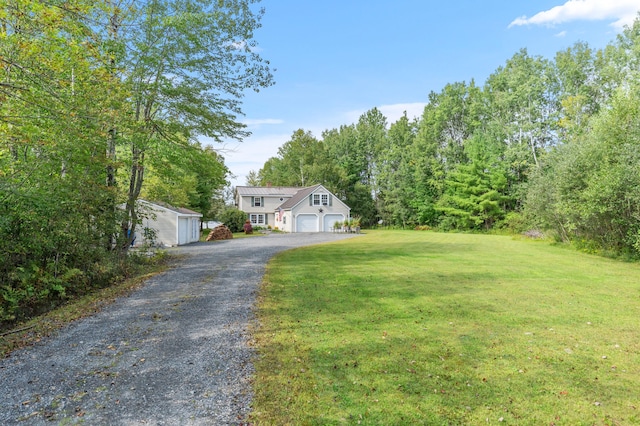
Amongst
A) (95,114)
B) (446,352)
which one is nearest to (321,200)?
(95,114)

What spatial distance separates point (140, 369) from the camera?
4730mm

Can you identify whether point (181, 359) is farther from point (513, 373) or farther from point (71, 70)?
point (71, 70)

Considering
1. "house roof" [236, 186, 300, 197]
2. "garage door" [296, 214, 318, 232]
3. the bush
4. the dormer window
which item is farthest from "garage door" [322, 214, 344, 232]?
"house roof" [236, 186, 300, 197]

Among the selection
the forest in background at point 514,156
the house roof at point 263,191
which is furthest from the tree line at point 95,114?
the house roof at point 263,191

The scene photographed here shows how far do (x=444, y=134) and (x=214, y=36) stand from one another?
4205cm

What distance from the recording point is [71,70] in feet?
25.8

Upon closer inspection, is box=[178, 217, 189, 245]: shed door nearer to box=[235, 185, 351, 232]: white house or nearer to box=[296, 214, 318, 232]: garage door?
box=[235, 185, 351, 232]: white house

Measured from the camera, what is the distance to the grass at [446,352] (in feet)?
12.6

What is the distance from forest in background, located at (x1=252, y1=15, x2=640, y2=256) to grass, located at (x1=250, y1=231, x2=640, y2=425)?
27.6 feet

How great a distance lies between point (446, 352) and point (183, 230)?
22.4m

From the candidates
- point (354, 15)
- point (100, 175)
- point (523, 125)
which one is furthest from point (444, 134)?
point (100, 175)

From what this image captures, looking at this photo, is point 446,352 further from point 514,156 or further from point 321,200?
point 514,156

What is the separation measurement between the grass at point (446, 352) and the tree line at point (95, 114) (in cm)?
544

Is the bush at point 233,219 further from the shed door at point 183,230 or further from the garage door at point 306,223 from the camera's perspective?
the shed door at point 183,230
